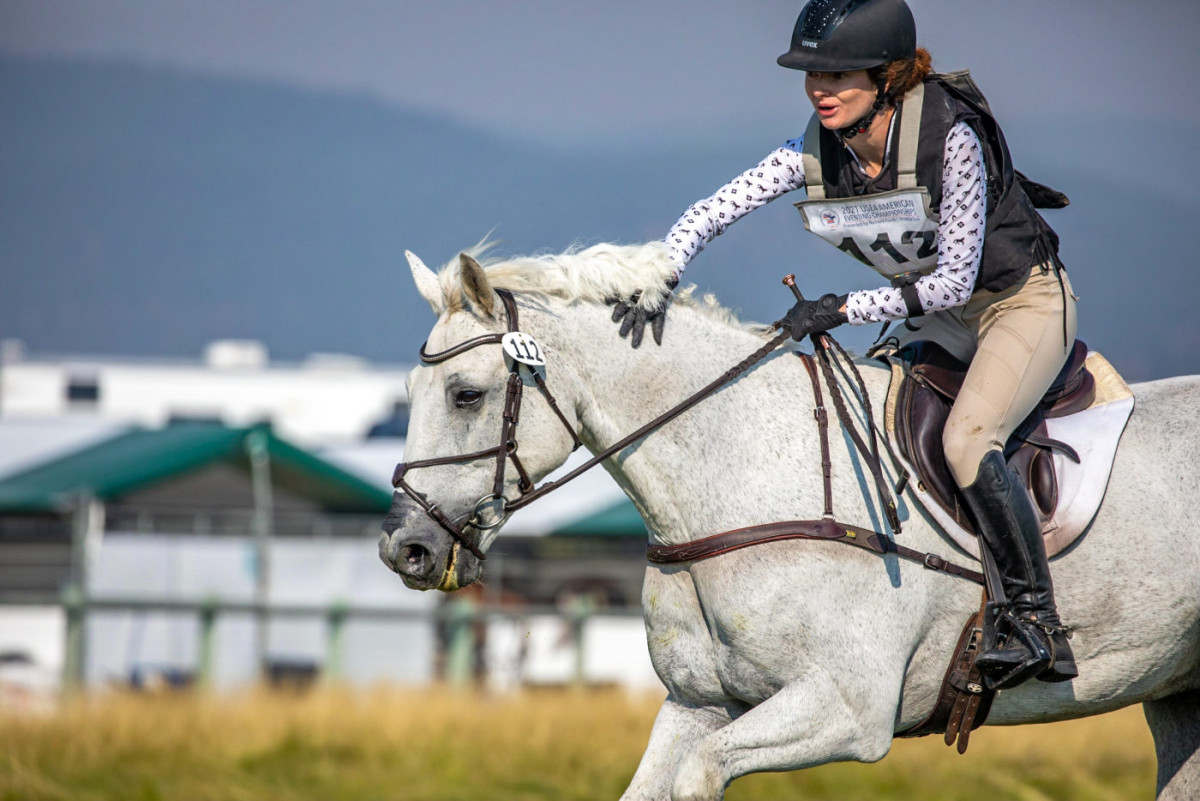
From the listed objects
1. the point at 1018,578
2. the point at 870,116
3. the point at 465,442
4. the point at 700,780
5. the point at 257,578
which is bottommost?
the point at 257,578

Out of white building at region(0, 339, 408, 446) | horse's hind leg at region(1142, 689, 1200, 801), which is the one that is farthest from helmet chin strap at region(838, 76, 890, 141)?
white building at region(0, 339, 408, 446)

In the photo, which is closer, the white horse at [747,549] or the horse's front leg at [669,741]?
the white horse at [747,549]

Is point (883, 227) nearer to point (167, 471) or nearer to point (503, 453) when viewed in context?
point (503, 453)

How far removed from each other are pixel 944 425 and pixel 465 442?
5.35 ft

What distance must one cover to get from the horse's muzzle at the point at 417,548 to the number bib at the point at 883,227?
1.71m

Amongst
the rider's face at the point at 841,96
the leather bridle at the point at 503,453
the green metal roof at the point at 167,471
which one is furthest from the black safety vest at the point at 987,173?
the green metal roof at the point at 167,471

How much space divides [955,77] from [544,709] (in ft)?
23.1

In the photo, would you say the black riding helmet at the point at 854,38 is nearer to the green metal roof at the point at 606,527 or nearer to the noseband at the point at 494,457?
the noseband at the point at 494,457

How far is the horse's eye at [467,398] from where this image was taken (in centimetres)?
406

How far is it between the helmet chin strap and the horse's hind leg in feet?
8.68

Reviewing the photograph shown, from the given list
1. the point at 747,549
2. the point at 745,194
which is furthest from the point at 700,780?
the point at 745,194

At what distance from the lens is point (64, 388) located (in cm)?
4481

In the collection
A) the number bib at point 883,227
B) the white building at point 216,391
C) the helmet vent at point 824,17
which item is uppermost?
the white building at point 216,391

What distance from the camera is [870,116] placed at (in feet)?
13.9
